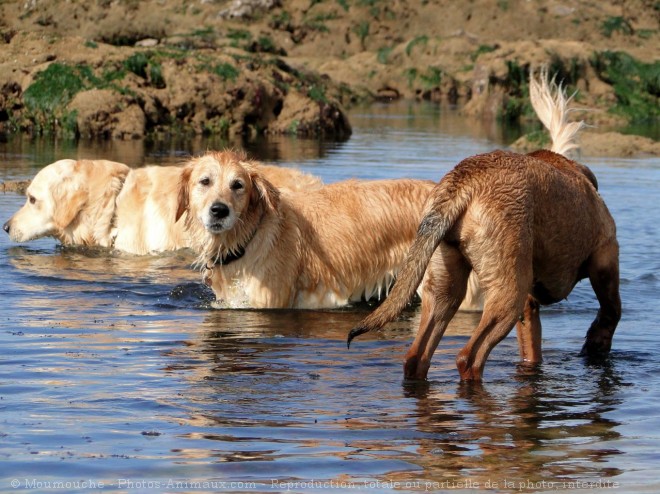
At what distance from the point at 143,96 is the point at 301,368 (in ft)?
54.6

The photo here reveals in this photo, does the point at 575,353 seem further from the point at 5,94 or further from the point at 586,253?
the point at 5,94

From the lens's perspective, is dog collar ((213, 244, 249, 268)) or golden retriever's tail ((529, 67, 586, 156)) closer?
golden retriever's tail ((529, 67, 586, 156))

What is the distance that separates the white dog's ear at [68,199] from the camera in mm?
11227

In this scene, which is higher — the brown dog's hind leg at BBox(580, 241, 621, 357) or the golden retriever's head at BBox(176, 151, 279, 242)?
the golden retriever's head at BBox(176, 151, 279, 242)

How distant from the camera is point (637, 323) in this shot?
8.66 m

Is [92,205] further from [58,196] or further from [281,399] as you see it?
[281,399]

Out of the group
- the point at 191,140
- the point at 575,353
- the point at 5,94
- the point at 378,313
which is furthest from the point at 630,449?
the point at 5,94

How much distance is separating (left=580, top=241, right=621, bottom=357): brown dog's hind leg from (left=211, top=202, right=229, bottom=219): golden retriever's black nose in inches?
110

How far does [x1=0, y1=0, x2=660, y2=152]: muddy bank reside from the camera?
2309 centimetres

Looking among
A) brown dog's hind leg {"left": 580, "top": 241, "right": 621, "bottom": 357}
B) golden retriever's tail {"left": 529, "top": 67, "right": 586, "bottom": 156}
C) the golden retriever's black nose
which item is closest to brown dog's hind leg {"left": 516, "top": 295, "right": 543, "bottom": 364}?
brown dog's hind leg {"left": 580, "top": 241, "right": 621, "bottom": 357}

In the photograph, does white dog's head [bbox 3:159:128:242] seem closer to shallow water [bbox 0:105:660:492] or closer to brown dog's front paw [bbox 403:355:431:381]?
shallow water [bbox 0:105:660:492]

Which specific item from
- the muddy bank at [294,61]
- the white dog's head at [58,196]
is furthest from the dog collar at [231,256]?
the muddy bank at [294,61]

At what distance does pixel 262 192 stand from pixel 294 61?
119 ft

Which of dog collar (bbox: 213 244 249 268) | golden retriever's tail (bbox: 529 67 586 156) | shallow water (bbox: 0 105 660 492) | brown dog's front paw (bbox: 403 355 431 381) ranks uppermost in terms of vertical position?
golden retriever's tail (bbox: 529 67 586 156)
